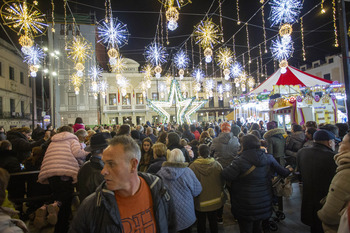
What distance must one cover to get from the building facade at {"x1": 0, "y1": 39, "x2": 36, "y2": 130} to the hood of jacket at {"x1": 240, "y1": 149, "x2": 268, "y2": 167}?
27423mm

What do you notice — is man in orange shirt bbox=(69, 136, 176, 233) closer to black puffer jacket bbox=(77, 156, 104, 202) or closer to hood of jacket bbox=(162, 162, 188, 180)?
hood of jacket bbox=(162, 162, 188, 180)

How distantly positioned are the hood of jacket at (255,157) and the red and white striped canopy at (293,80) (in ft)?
38.5

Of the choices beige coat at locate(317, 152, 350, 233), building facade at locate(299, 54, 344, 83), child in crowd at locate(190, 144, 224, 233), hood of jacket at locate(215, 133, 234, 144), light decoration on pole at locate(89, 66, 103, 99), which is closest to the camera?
beige coat at locate(317, 152, 350, 233)

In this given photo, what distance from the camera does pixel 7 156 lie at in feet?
14.4

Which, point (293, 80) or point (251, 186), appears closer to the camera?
point (251, 186)

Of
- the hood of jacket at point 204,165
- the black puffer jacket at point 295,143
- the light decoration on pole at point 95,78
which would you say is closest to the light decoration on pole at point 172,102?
the light decoration on pole at point 95,78

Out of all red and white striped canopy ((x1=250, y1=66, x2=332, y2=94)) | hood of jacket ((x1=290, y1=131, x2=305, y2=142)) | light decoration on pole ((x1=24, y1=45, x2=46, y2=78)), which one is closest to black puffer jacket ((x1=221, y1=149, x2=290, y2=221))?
hood of jacket ((x1=290, y1=131, x2=305, y2=142))

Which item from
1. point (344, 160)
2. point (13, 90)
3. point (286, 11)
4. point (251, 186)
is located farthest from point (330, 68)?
point (13, 90)

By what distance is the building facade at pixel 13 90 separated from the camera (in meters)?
23.5

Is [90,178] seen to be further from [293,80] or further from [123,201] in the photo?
[293,80]

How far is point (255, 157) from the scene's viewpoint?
297cm

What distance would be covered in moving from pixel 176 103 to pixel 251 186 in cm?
1309

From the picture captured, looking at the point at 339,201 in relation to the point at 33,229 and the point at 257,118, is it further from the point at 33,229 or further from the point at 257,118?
the point at 257,118

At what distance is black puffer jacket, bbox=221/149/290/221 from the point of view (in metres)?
2.96
